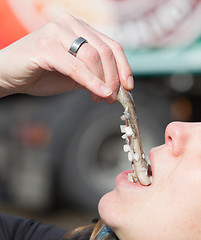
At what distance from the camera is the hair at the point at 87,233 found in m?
2.12

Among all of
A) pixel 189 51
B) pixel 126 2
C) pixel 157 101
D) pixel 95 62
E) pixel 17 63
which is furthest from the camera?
pixel 157 101

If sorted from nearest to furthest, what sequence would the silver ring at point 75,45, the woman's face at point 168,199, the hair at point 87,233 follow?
the woman's face at point 168,199 < the silver ring at point 75,45 < the hair at point 87,233

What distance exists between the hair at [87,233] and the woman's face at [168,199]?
0.22 meters

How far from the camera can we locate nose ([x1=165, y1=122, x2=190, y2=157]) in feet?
6.13

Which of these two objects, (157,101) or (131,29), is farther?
(157,101)

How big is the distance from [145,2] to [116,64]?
289cm

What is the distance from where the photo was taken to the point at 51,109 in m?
5.22

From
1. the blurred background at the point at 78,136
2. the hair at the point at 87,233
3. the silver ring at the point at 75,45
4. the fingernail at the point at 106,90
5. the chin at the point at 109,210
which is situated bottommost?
the blurred background at the point at 78,136

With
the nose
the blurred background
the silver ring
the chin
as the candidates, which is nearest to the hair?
the chin

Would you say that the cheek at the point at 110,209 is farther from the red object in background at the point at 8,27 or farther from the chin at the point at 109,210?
the red object in background at the point at 8,27

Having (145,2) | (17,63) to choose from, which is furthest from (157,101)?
(17,63)

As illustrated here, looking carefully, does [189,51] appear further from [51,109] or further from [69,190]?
[69,190]

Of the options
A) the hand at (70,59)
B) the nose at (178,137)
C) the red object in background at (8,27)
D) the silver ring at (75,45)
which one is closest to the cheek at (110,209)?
the nose at (178,137)

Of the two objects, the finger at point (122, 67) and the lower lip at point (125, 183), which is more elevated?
the finger at point (122, 67)
